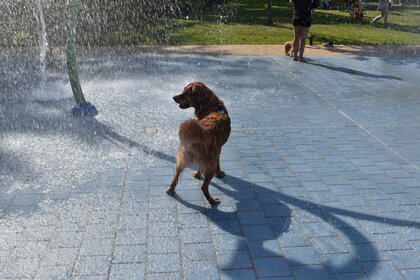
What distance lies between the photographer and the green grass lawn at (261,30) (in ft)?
47.5

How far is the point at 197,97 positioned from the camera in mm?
4480

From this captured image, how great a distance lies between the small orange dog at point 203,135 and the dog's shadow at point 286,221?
0.24 meters

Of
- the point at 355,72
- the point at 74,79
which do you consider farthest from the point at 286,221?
the point at 355,72

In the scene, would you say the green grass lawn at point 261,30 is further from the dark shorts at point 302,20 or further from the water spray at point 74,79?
the water spray at point 74,79

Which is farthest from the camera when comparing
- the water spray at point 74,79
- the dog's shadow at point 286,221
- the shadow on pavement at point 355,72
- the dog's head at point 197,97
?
the shadow on pavement at point 355,72

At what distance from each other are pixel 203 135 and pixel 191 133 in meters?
0.15

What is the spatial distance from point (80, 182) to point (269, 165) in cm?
245

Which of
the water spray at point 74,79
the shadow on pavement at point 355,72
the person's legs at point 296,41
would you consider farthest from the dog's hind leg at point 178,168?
the person's legs at point 296,41

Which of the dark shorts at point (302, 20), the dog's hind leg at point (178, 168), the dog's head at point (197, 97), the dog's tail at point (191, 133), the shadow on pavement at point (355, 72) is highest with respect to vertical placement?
the dark shorts at point (302, 20)

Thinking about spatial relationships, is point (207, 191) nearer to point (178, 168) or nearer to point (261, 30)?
point (178, 168)

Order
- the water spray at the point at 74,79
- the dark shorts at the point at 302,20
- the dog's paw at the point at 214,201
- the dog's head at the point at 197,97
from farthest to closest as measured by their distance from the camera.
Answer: the dark shorts at the point at 302,20
the water spray at the point at 74,79
the dog's head at the point at 197,97
the dog's paw at the point at 214,201

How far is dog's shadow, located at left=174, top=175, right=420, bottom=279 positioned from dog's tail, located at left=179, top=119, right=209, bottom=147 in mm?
882

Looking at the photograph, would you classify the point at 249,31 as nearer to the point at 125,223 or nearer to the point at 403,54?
the point at 403,54

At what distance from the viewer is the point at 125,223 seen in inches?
155
